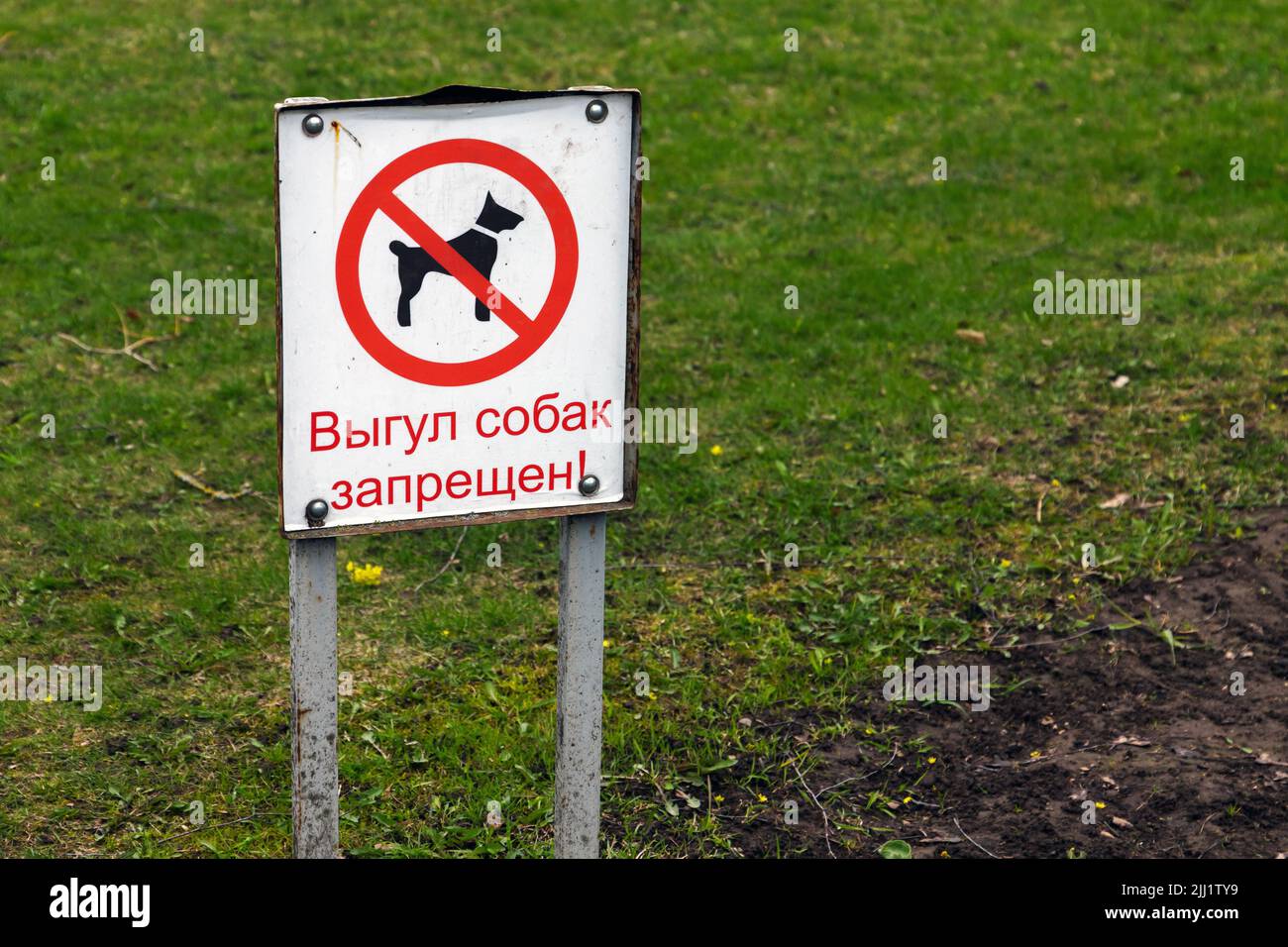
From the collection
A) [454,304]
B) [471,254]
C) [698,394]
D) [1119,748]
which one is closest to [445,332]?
[454,304]

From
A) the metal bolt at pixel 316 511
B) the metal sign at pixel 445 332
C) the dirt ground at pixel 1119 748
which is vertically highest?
the metal sign at pixel 445 332

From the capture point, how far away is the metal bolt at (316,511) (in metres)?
2.89

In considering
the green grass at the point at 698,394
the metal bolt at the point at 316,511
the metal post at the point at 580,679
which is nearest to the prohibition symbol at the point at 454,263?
the metal bolt at the point at 316,511

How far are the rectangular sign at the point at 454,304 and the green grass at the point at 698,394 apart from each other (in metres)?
1.36

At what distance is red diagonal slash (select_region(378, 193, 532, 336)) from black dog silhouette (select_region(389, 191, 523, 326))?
0.01m

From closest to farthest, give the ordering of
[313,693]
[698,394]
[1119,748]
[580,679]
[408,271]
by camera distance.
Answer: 1. [408,271]
2. [313,693]
3. [580,679]
4. [1119,748]
5. [698,394]

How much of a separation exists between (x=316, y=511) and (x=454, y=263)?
22.0 inches

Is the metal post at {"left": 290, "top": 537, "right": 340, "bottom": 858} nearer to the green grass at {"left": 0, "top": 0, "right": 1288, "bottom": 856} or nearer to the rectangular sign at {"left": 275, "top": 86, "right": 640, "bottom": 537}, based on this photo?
the rectangular sign at {"left": 275, "top": 86, "right": 640, "bottom": 537}

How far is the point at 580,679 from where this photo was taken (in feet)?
10.4

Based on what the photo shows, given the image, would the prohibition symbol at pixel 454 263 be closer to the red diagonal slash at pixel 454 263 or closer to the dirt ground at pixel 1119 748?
the red diagonal slash at pixel 454 263

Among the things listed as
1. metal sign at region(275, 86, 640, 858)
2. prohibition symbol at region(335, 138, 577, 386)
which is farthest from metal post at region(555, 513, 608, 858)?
prohibition symbol at region(335, 138, 577, 386)

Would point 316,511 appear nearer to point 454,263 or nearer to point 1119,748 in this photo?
point 454,263

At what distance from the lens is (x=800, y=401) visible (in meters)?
6.59

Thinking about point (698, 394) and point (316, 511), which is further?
point (698, 394)
